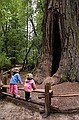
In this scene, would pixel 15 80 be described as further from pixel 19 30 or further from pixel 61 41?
pixel 19 30

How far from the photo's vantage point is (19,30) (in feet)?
82.1

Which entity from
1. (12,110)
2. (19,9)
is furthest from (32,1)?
(12,110)

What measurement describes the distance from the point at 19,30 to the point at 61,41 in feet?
42.3

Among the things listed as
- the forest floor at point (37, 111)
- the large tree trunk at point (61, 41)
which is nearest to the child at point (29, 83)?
the forest floor at point (37, 111)

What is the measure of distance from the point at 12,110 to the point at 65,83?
3759 millimetres

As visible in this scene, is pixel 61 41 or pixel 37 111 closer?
pixel 37 111

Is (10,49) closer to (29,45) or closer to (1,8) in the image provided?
(29,45)

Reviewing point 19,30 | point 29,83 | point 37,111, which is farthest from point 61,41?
point 19,30

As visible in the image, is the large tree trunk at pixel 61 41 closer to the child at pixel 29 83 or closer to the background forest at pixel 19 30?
the child at pixel 29 83

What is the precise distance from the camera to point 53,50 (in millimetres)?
13562

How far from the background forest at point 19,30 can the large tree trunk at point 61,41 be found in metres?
9.59

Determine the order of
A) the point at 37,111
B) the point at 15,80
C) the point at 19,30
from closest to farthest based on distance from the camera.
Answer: the point at 37,111 → the point at 15,80 → the point at 19,30

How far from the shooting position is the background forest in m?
24.3

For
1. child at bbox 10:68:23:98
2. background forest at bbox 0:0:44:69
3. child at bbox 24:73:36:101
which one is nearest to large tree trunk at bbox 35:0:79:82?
child at bbox 10:68:23:98
